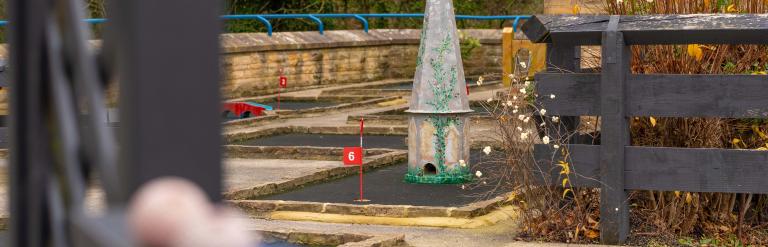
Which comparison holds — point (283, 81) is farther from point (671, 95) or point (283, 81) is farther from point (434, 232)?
point (671, 95)

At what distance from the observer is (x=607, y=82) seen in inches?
293

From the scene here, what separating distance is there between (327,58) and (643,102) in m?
15.8

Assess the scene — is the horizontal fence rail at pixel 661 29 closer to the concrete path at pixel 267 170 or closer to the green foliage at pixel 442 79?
the green foliage at pixel 442 79

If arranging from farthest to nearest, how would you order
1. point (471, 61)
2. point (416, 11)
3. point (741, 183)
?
1. point (416, 11)
2. point (471, 61)
3. point (741, 183)

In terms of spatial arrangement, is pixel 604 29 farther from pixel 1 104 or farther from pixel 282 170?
pixel 1 104

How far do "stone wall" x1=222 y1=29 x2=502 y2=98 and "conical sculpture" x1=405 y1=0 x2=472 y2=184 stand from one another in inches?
312

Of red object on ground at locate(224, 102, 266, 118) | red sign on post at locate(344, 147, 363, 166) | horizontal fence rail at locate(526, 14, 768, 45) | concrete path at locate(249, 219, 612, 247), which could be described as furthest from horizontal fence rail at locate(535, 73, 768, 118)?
red object on ground at locate(224, 102, 266, 118)

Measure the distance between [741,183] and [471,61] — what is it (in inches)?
752

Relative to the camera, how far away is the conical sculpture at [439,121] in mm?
11359

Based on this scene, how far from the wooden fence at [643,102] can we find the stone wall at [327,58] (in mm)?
11825

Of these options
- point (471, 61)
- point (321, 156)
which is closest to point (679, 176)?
point (321, 156)

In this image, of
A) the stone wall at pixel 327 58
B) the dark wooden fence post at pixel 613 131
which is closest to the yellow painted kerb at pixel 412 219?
the dark wooden fence post at pixel 613 131

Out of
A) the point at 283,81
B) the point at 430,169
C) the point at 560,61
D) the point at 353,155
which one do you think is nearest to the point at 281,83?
the point at 283,81

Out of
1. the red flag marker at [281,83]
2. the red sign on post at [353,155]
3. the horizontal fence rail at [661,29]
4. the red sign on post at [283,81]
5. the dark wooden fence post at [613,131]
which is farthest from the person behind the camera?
the red sign on post at [283,81]
